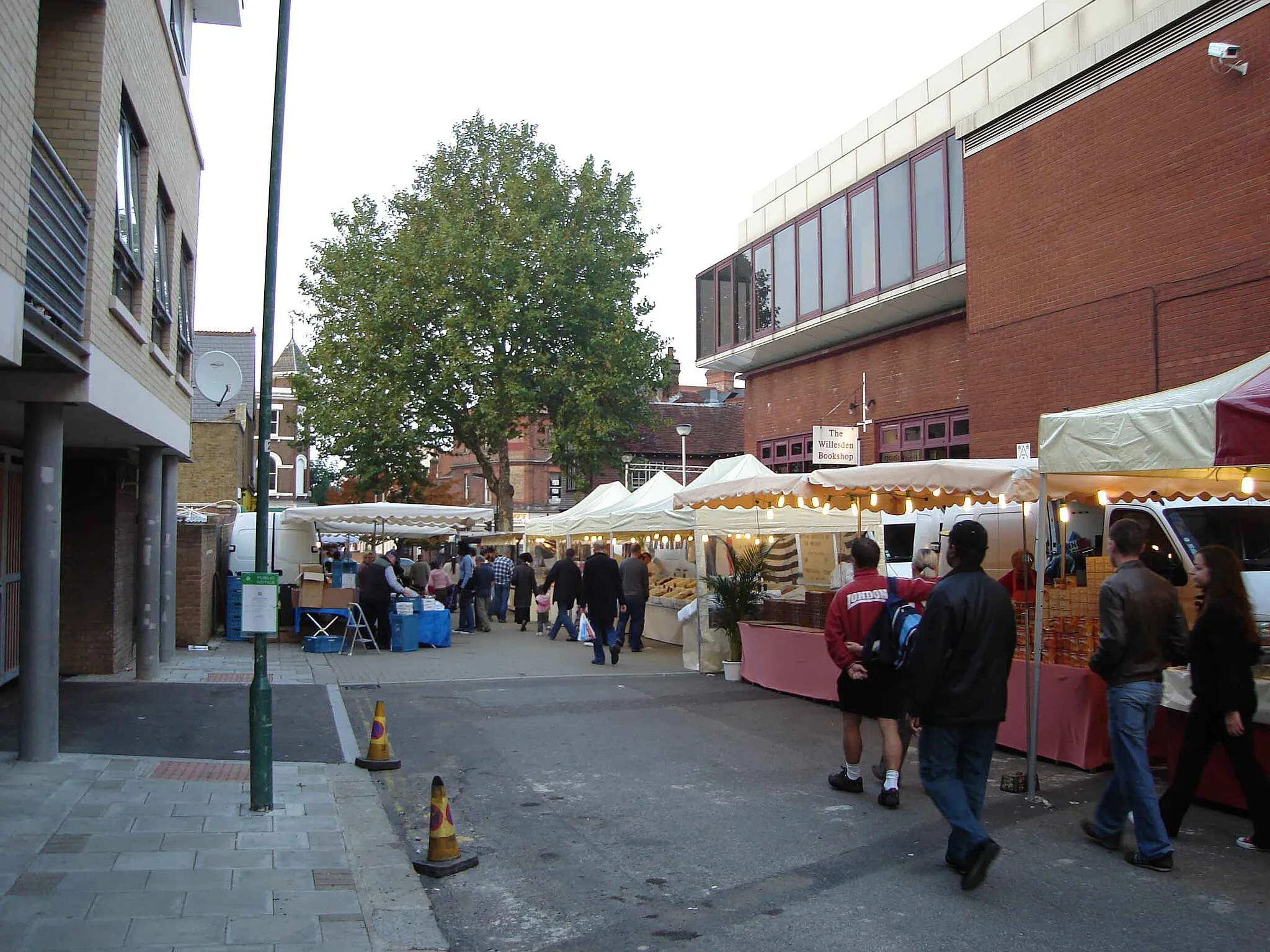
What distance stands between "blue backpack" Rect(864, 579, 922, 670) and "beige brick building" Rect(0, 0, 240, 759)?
18.5 ft

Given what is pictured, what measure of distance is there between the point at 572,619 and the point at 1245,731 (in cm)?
1616

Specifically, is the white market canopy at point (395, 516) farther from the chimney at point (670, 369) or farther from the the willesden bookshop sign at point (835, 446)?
the chimney at point (670, 369)

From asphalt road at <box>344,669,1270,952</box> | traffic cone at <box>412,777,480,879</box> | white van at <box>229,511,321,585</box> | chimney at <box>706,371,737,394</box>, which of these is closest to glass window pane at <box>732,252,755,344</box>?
white van at <box>229,511,321,585</box>

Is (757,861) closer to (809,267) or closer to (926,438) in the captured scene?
(926,438)

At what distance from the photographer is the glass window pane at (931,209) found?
786 inches

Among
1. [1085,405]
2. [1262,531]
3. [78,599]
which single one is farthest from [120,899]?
[1085,405]

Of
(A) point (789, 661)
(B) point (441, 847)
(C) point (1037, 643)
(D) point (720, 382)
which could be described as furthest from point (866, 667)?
(D) point (720, 382)

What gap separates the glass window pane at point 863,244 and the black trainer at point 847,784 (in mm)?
15443

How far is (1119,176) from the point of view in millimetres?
15414

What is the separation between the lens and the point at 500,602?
2569cm

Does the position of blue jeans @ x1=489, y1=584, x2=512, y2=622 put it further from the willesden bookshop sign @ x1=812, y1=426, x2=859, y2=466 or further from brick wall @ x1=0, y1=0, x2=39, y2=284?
brick wall @ x1=0, y1=0, x2=39, y2=284

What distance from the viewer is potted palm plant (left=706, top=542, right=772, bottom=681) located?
44.7ft

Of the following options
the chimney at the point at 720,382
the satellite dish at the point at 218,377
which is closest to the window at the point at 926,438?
the satellite dish at the point at 218,377

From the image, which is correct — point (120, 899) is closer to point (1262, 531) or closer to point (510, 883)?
point (510, 883)
